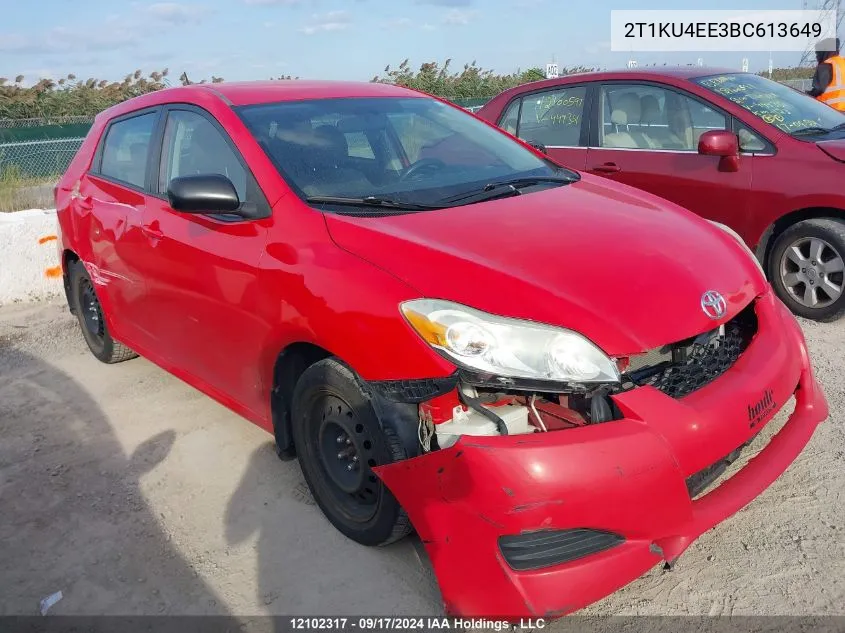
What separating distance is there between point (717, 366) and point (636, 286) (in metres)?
0.41

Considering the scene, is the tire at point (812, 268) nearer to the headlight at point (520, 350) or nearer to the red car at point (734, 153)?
the red car at point (734, 153)

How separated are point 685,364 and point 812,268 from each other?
2.90 metres

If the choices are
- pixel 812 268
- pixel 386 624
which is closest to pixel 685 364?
pixel 386 624

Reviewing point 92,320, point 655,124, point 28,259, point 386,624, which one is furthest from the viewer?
point 28,259

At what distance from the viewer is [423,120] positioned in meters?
3.76

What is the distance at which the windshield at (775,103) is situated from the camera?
5.15 meters

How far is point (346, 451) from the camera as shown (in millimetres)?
2770

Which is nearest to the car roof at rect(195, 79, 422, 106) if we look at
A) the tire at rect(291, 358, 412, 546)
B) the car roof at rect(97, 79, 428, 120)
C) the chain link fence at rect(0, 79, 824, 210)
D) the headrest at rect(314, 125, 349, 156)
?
the car roof at rect(97, 79, 428, 120)

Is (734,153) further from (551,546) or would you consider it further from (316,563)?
(316,563)

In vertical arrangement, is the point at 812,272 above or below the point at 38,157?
below

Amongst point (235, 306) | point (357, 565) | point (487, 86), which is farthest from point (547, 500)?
point (487, 86)

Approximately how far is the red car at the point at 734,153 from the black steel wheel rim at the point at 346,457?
11.4ft

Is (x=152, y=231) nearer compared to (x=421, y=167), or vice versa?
(x=421, y=167)

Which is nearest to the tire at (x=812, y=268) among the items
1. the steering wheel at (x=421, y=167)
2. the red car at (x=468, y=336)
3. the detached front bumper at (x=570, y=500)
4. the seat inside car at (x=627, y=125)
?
the seat inside car at (x=627, y=125)
